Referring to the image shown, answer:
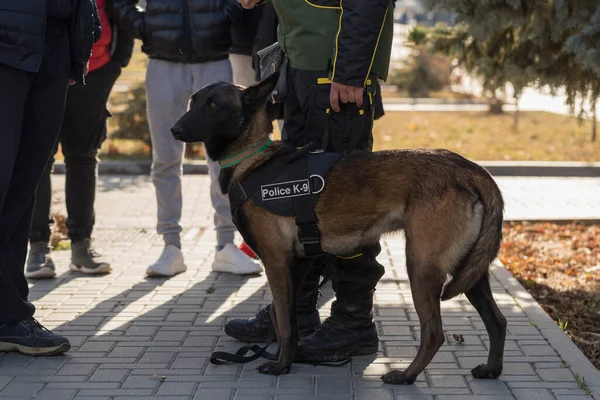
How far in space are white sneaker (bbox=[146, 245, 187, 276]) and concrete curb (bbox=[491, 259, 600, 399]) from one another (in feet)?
7.53

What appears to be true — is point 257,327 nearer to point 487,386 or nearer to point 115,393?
point 115,393

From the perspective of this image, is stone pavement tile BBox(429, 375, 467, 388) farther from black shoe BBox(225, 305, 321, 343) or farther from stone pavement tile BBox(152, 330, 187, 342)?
stone pavement tile BBox(152, 330, 187, 342)

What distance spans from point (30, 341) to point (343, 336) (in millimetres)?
1642

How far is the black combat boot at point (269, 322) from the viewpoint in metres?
5.35

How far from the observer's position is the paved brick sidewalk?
4500 mm

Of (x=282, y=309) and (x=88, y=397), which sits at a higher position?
(x=282, y=309)

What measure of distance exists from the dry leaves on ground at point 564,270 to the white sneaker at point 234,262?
1.99m

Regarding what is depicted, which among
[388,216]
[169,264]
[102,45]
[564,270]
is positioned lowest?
[564,270]

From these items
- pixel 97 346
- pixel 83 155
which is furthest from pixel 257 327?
pixel 83 155

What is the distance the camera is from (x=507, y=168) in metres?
12.3

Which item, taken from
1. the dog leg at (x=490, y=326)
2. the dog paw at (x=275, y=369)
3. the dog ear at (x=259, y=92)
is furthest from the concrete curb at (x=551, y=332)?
the dog ear at (x=259, y=92)

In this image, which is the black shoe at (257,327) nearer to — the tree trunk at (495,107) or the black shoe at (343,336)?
the black shoe at (343,336)

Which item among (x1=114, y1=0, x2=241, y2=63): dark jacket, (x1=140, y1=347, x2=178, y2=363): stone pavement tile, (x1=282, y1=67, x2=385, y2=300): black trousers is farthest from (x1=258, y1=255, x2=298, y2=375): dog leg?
(x1=114, y1=0, x2=241, y2=63): dark jacket

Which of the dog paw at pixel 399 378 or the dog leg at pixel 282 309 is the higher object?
the dog leg at pixel 282 309
